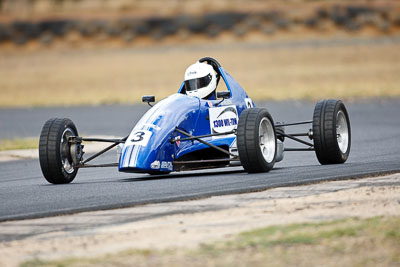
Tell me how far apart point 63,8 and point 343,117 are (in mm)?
87897

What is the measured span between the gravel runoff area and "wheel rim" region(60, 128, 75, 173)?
11.1 feet

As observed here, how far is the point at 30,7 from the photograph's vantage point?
10050 cm

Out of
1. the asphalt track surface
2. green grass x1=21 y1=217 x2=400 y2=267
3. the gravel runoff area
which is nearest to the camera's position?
green grass x1=21 y1=217 x2=400 y2=267

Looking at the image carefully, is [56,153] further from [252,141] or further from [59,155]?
[252,141]

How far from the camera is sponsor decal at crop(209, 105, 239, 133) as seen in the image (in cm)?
1430

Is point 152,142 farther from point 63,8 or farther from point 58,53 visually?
point 63,8

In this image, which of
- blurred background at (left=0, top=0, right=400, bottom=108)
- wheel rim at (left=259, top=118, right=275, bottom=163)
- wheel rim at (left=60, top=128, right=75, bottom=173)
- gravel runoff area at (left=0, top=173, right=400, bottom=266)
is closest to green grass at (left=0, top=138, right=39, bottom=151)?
wheel rim at (left=60, top=128, right=75, bottom=173)

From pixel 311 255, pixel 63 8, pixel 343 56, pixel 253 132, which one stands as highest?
pixel 63 8

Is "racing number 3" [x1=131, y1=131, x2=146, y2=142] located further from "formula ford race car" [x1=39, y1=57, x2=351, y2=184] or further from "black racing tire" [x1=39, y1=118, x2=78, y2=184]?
"black racing tire" [x1=39, y1=118, x2=78, y2=184]

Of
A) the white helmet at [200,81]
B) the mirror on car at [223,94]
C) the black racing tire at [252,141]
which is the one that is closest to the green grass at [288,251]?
the black racing tire at [252,141]

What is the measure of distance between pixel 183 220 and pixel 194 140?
4.55 metres

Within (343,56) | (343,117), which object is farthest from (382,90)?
(343,117)

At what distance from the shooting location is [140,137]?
499 inches

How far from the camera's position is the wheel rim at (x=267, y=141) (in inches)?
526
